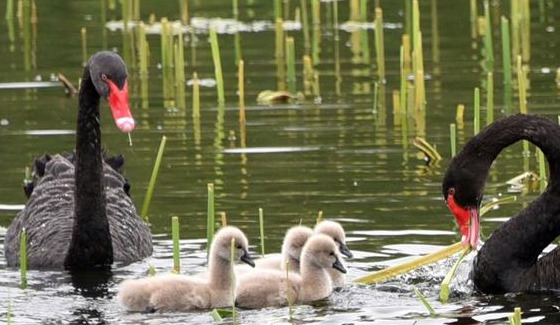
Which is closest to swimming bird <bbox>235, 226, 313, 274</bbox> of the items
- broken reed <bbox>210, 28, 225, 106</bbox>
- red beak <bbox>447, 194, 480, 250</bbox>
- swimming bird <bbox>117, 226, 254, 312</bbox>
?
swimming bird <bbox>117, 226, 254, 312</bbox>

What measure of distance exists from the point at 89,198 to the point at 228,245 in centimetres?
157

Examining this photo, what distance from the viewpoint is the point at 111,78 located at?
8625mm

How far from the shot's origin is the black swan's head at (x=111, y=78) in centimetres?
844

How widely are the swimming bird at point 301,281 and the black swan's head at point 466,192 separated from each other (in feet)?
2.14

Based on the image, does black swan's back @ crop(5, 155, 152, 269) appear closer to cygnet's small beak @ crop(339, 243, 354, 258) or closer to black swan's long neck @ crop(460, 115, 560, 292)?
cygnet's small beak @ crop(339, 243, 354, 258)

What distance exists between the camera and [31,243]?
934 centimetres

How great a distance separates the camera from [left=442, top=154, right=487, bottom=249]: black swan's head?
811 centimetres

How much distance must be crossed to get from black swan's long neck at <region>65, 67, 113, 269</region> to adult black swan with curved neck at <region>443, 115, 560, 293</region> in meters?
2.11

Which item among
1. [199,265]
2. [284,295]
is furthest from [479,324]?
[199,265]

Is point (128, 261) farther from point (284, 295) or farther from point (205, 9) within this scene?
point (205, 9)

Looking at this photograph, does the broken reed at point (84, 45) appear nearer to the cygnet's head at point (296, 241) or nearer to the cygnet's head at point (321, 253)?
the cygnet's head at point (296, 241)

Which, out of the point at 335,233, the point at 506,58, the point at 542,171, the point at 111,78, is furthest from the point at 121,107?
the point at 506,58

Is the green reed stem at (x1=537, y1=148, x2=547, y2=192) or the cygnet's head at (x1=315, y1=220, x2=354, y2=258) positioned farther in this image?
the green reed stem at (x1=537, y1=148, x2=547, y2=192)

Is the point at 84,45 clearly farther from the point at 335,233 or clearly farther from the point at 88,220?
the point at 335,233
